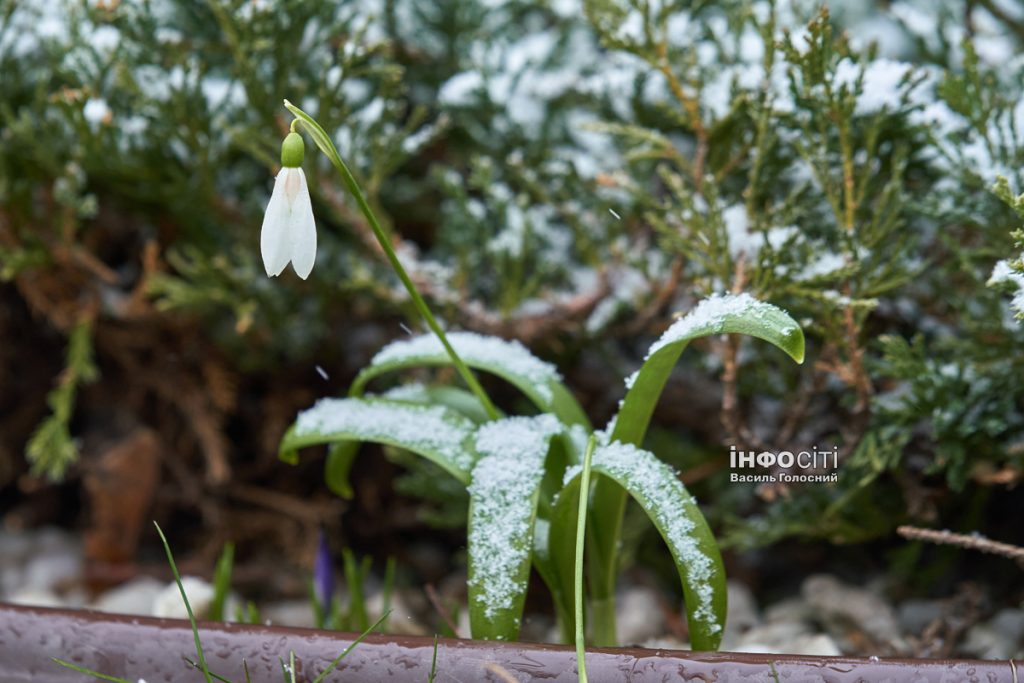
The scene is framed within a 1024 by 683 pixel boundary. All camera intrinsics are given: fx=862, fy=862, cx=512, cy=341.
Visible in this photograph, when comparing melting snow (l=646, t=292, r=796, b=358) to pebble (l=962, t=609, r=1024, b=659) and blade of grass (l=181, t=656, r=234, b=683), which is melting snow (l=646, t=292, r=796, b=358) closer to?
blade of grass (l=181, t=656, r=234, b=683)

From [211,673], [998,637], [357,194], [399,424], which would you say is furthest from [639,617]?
[357,194]

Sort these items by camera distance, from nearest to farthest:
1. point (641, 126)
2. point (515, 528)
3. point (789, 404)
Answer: point (515, 528) < point (789, 404) < point (641, 126)

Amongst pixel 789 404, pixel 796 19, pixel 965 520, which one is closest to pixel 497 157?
pixel 796 19

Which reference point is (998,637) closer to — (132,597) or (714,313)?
(714,313)

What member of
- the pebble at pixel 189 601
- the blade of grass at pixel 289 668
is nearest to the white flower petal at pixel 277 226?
the blade of grass at pixel 289 668

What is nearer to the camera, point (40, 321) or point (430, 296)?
point (430, 296)

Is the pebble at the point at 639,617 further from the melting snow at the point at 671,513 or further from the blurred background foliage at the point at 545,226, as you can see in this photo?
the melting snow at the point at 671,513

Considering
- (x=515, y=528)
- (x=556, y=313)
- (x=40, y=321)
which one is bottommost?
(x=515, y=528)

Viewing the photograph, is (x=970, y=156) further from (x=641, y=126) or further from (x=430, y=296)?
(x=430, y=296)
